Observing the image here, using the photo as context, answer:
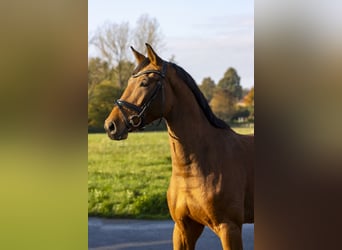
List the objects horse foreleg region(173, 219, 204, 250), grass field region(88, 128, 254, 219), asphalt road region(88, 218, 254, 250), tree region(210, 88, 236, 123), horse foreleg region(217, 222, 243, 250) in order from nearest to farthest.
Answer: horse foreleg region(217, 222, 243, 250), horse foreleg region(173, 219, 204, 250), asphalt road region(88, 218, 254, 250), grass field region(88, 128, 254, 219), tree region(210, 88, 236, 123)

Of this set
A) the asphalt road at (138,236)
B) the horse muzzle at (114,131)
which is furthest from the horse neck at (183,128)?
the asphalt road at (138,236)

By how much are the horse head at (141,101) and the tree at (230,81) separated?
3.85m

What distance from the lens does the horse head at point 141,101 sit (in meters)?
2.24

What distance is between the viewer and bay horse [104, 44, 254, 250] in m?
2.29

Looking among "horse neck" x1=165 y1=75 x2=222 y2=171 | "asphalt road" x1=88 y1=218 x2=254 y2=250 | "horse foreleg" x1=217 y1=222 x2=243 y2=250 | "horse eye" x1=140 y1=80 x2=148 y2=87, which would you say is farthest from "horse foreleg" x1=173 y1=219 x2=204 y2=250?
"asphalt road" x1=88 y1=218 x2=254 y2=250

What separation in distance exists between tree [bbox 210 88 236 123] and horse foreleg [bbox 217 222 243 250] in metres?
4.12

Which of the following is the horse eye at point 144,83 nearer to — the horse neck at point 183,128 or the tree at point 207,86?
the horse neck at point 183,128

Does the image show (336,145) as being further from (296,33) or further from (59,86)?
(59,86)

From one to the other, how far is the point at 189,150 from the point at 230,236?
0.44 m

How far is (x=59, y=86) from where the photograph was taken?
88 centimetres

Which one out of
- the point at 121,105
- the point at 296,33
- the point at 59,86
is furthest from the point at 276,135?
the point at 121,105

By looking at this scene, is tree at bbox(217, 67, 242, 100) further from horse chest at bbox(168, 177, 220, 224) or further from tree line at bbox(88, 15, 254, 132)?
horse chest at bbox(168, 177, 220, 224)

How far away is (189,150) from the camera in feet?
7.92

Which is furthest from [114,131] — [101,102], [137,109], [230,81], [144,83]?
[230,81]
